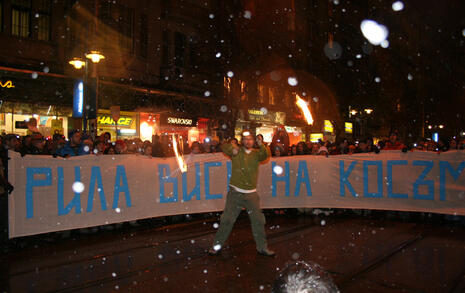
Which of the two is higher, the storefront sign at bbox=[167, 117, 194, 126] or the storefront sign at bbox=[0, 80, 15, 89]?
the storefront sign at bbox=[0, 80, 15, 89]

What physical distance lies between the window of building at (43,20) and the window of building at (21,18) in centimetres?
37

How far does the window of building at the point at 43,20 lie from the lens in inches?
609

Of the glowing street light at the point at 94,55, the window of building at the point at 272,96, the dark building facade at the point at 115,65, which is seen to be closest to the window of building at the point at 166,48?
the dark building facade at the point at 115,65

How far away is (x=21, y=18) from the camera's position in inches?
591

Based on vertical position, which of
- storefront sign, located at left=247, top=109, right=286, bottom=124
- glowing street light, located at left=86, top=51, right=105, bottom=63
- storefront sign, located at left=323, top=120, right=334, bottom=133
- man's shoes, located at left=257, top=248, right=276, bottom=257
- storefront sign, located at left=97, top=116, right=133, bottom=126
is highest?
glowing street light, located at left=86, top=51, right=105, bottom=63

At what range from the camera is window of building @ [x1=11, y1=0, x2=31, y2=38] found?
581 inches

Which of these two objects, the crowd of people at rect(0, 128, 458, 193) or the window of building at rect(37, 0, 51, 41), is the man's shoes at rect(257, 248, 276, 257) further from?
the window of building at rect(37, 0, 51, 41)

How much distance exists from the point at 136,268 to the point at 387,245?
13.3 feet

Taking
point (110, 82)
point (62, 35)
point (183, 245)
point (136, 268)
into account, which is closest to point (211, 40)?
point (110, 82)

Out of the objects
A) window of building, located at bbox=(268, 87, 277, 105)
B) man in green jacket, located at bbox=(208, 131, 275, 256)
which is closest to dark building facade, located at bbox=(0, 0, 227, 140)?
window of building, located at bbox=(268, 87, 277, 105)

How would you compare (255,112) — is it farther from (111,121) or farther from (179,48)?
(111,121)

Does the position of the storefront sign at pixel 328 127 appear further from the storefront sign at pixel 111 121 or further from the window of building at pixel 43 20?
the window of building at pixel 43 20

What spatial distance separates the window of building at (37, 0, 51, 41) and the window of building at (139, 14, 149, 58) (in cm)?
427

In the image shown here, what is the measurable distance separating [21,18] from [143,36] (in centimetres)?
542
